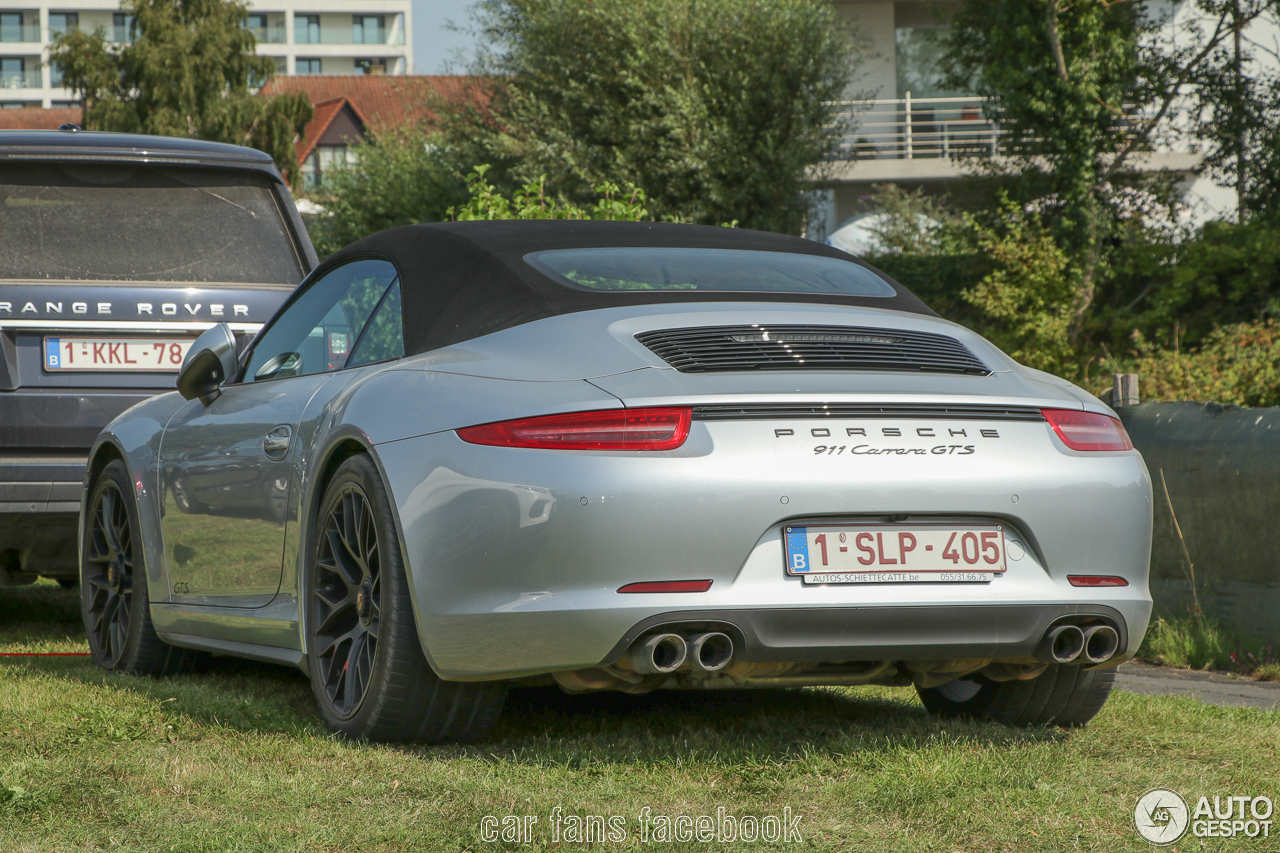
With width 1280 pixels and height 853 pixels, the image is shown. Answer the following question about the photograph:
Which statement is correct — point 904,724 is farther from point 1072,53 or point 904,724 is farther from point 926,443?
point 1072,53

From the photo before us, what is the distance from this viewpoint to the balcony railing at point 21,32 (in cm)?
10169

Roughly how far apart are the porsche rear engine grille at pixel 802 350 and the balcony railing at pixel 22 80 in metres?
106

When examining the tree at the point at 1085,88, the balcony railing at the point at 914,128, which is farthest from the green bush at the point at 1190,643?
the balcony railing at the point at 914,128

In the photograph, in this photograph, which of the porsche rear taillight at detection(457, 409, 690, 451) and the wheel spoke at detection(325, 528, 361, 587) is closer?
the porsche rear taillight at detection(457, 409, 690, 451)

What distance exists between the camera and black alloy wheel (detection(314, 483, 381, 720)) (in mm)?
3871

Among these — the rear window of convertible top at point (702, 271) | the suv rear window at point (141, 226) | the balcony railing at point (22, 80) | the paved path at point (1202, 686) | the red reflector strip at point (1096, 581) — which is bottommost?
the paved path at point (1202, 686)

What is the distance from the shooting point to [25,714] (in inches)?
166

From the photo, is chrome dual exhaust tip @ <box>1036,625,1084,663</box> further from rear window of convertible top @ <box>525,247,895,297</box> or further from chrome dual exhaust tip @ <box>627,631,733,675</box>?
rear window of convertible top @ <box>525,247,895,297</box>

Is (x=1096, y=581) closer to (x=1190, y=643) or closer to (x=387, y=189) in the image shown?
(x=1190, y=643)

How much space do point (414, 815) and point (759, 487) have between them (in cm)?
103

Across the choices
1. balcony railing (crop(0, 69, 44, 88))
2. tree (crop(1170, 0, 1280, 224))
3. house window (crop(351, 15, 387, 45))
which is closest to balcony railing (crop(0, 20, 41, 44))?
balcony railing (crop(0, 69, 44, 88))

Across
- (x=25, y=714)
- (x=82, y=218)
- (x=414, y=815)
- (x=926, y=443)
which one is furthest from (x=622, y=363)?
(x=82, y=218)

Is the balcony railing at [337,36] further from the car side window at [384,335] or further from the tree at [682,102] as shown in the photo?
the car side window at [384,335]

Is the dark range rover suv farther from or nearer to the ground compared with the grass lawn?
farther from the ground
